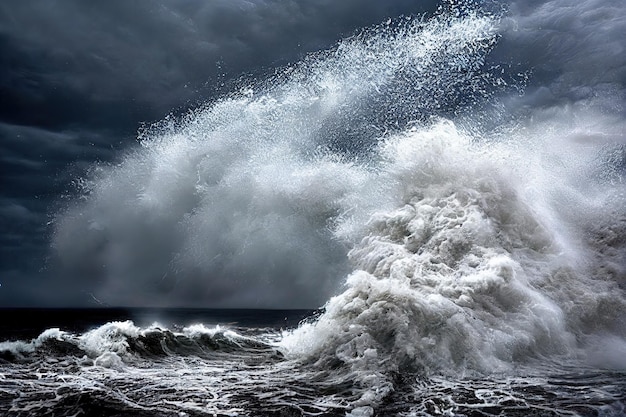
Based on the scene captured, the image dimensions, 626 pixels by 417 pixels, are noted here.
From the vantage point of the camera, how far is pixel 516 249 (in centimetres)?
2119

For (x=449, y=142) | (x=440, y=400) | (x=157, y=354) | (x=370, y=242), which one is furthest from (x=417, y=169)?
(x=157, y=354)

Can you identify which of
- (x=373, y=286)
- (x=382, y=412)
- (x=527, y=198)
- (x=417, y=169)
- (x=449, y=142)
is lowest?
(x=382, y=412)

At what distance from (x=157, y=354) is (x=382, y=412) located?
1239 centimetres

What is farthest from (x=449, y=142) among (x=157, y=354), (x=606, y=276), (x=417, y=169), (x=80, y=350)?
(x=80, y=350)

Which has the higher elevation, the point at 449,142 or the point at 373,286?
the point at 449,142

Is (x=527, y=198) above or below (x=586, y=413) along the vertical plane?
above

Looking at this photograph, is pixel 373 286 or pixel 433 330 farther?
pixel 373 286

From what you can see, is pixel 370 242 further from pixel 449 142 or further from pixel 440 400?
pixel 440 400

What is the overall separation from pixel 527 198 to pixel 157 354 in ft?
64.4

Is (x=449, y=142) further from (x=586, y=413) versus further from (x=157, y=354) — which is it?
(x=157, y=354)

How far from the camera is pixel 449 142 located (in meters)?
24.0

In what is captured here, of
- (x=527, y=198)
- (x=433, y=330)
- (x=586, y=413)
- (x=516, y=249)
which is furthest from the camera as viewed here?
(x=527, y=198)

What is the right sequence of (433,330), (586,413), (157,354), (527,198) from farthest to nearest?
(527,198)
(157,354)
(433,330)
(586,413)

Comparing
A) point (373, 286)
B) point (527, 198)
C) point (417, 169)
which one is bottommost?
point (373, 286)
